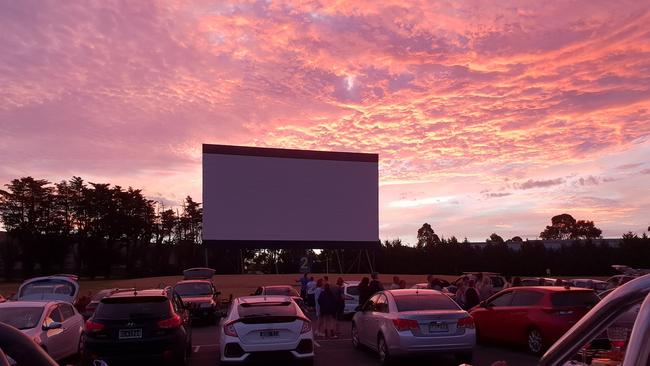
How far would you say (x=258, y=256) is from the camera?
8181 cm

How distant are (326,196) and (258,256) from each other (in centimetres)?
3916

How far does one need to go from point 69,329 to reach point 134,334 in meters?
3.17

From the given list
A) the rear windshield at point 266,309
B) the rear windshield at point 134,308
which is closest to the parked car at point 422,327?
the rear windshield at point 266,309

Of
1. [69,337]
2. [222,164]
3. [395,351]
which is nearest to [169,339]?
[69,337]

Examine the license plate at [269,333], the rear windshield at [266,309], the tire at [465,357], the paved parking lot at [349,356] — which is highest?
the rear windshield at [266,309]

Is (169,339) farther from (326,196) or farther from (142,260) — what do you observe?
(142,260)

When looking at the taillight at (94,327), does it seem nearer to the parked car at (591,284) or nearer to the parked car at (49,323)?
the parked car at (49,323)

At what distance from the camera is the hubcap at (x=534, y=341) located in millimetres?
13264

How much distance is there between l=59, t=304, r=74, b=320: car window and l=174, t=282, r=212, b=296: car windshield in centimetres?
1037

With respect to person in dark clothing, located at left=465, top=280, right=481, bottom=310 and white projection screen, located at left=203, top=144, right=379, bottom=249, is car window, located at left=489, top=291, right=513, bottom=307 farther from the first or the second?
white projection screen, located at left=203, top=144, right=379, bottom=249

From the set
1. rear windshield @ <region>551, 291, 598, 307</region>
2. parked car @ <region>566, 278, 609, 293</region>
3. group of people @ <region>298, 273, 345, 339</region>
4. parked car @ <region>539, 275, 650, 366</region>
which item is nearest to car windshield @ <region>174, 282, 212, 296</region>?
group of people @ <region>298, 273, 345, 339</region>

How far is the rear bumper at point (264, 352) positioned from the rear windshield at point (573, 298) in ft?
18.8

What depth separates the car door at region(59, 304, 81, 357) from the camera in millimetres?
12992

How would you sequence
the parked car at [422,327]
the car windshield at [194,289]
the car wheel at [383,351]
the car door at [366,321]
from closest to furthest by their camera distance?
the parked car at [422,327] → the car wheel at [383,351] → the car door at [366,321] → the car windshield at [194,289]
